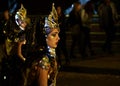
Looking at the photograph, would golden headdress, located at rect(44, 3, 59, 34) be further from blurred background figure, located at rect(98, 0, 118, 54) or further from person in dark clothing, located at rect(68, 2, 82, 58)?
blurred background figure, located at rect(98, 0, 118, 54)

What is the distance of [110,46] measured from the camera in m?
17.3

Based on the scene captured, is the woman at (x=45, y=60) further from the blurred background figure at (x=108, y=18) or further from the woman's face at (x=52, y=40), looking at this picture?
the blurred background figure at (x=108, y=18)

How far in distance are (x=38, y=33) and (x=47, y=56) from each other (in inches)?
9.8

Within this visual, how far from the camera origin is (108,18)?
667 inches

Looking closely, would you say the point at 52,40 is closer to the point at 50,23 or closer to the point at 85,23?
the point at 50,23

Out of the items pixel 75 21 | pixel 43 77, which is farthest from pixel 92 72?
pixel 43 77

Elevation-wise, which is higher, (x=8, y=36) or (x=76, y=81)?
(x=8, y=36)

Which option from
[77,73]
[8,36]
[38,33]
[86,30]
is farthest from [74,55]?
[38,33]

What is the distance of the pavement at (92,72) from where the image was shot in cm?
1244

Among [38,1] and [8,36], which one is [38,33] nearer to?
[8,36]

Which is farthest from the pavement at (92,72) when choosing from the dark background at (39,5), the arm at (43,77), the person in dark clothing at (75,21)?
the arm at (43,77)

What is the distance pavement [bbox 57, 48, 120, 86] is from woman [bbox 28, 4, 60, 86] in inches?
281

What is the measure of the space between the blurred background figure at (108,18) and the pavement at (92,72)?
22.5 inches

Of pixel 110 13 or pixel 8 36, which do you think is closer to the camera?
pixel 8 36
